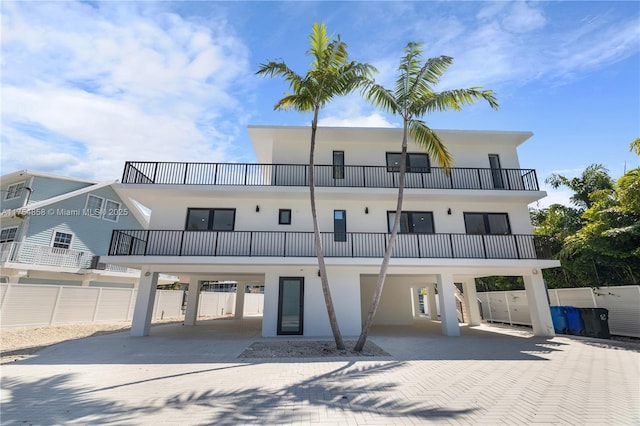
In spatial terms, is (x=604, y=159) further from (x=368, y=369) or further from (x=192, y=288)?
(x=192, y=288)

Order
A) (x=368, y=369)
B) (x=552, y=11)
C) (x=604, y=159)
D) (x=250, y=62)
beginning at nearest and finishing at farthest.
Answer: (x=368, y=369), (x=552, y=11), (x=250, y=62), (x=604, y=159)

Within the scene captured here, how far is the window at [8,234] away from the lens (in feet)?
59.1

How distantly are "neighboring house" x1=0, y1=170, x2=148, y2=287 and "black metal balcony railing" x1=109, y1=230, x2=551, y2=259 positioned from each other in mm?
9128

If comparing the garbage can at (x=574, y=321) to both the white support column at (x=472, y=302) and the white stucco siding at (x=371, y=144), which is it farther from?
the white stucco siding at (x=371, y=144)

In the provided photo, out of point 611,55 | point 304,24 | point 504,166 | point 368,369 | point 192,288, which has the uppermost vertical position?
point 304,24

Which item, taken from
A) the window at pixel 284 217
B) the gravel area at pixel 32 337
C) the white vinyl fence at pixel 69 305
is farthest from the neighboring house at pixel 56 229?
the window at pixel 284 217

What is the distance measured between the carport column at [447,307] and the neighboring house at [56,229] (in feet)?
65.4

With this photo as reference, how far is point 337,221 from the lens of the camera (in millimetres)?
13531

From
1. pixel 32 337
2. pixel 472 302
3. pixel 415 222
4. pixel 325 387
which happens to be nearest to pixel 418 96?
pixel 415 222

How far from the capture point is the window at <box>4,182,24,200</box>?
19078 mm

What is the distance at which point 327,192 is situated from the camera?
41.9 ft

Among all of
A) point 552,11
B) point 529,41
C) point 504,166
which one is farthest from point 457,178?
point 552,11

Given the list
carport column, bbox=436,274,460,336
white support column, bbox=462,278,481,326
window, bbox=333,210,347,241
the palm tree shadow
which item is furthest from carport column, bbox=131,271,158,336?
white support column, bbox=462,278,481,326

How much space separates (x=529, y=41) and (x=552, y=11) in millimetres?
888
